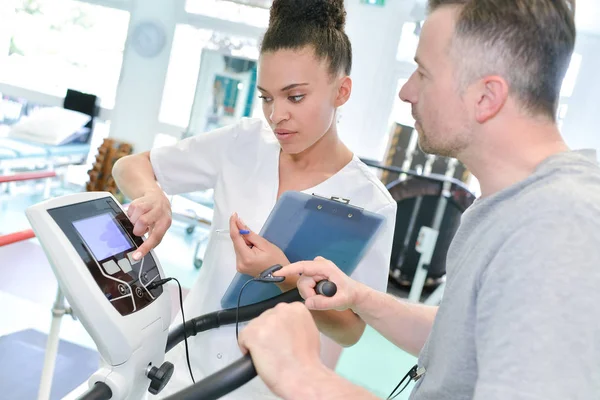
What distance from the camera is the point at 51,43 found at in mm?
6445

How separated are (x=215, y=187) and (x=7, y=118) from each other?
20.0 ft

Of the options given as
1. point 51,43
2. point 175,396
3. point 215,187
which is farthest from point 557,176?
point 51,43

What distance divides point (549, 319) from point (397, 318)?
2.01 ft

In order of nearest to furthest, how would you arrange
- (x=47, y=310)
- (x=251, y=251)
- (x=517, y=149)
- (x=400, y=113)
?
1. (x=517, y=149)
2. (x=251, y=251)
3. (x=47, y=310)
4. (x=400, y=113)

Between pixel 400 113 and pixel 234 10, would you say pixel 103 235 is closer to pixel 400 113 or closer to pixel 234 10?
pixel 400 113

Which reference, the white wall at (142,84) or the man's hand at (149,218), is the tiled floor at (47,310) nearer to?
the white wall at (142,84)

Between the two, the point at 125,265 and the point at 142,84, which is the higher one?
the point at 142,84

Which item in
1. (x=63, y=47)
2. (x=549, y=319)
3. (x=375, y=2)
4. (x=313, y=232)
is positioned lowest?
(x=313, y=232)

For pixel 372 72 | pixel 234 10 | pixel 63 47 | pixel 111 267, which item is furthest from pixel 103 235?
pixel 63 47

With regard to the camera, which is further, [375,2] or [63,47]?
[63,47]

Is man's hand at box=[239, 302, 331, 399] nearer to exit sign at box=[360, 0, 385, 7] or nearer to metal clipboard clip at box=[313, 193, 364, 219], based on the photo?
metal clipboard clip at box=[313, 193, 364, 219]

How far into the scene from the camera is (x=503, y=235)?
665mm

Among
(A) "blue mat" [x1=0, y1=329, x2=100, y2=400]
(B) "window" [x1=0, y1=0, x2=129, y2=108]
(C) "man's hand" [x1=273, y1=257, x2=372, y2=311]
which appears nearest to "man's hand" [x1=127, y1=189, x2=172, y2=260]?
(C) "man's hand" [x1=273, y1=257, x2=372, y2=311]

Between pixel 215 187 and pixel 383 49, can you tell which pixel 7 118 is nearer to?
pixel 383 49
